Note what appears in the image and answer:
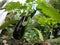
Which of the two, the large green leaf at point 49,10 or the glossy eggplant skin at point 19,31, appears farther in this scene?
the glossy eggplant skin at point 19,31

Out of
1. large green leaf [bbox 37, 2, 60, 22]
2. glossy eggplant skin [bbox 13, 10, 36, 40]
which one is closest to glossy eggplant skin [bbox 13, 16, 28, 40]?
glossy eggplant skin [bbox 13, 10, 36, 40]

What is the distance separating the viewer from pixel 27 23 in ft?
3.72

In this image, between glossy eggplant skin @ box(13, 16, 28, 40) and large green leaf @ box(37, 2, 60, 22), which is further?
glossy eggplant skin @ box(13, 16, 28, 40)

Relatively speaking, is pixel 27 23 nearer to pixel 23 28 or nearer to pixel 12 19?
pixel 23 28

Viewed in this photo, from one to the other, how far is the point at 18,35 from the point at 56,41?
0.21 metres

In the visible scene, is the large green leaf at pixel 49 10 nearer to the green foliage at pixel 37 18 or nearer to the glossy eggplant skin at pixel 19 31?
the green foliage at pixel 37 18

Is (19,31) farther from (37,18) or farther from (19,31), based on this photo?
(37,18)

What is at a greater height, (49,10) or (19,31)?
(49,10)

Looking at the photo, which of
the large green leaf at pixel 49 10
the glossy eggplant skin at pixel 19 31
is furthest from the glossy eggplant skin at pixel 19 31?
the large green leaf at pixel 49 10

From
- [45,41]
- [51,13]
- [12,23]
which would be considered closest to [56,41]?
[45,41]

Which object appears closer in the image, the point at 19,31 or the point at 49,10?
the point at 49,10

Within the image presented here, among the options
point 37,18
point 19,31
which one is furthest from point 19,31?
point 37,18

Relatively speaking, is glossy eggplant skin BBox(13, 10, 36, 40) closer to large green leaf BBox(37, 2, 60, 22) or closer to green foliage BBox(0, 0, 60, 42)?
green foliage BBox(0, 0, 60, 42)

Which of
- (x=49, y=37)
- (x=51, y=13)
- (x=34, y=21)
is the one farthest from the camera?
(x=34, y=21)
